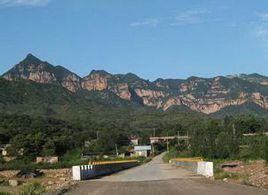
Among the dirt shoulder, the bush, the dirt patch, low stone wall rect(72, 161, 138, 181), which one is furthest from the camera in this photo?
low stone wall rect(72, 161, 138, 181)

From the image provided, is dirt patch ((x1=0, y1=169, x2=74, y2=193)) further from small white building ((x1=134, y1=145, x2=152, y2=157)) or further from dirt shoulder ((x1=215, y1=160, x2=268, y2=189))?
small white building ((x1=134, y1=145, x2=152, y2=157))

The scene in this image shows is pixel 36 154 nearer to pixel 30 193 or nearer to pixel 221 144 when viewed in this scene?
pixel 221 144

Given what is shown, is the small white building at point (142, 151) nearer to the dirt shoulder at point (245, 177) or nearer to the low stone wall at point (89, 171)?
the low stone wall at point (89, 171)

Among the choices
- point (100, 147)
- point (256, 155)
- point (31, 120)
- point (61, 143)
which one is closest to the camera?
point (256, 155)

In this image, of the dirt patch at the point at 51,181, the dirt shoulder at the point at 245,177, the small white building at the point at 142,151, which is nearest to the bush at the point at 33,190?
the dirt patch at the point at 51,181

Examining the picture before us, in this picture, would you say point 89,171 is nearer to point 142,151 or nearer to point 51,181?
point 51,181

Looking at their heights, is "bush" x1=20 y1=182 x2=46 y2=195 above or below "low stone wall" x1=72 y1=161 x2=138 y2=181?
below

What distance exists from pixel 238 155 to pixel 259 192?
71976 millimetres

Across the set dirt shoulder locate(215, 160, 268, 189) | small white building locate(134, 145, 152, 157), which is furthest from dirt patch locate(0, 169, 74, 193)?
small white building locate(134, 145, 152, 157)

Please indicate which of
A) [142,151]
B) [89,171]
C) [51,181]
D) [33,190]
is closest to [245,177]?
[89,171]

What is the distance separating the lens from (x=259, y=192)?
28141 mm

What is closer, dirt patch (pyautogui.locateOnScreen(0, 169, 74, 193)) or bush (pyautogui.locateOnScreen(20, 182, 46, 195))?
bush (pyautogui.locateOnScreen(20, 182, 46, 195))

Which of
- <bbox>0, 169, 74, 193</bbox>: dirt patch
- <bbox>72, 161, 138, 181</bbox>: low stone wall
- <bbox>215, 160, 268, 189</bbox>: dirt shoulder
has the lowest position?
<bbox>0, 169, 74, 193</bbox>: dirt patch

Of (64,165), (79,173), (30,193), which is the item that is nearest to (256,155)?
(64,165)
